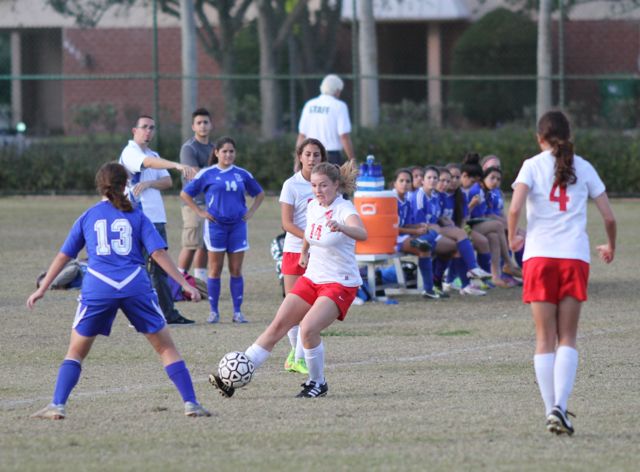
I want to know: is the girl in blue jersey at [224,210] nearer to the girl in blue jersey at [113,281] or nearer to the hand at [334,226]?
the hand at [334,226]

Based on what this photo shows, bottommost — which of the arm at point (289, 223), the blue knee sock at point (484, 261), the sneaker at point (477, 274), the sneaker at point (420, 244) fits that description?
the sneaker at point (477, 274)

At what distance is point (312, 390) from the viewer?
8242 millimetres

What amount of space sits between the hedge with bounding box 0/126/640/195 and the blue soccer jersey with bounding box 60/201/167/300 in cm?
1714

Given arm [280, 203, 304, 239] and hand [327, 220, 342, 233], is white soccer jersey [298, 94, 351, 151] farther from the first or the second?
hand [327, 220, 342, 233]

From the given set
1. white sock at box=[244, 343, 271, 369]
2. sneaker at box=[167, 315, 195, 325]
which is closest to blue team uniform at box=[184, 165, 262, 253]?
sneaker at box=[167, 315, 195, 325]

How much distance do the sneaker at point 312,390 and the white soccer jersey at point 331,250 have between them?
0.65 metres

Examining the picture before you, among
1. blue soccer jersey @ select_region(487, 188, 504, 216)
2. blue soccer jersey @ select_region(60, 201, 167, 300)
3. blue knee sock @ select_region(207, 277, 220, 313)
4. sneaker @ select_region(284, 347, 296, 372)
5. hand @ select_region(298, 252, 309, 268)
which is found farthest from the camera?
blue soccer jersey @ select_region(487, 188, 504, 216)

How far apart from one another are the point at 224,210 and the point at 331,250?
3632mm

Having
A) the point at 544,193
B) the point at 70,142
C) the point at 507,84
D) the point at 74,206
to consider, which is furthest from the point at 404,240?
the point at 507,84

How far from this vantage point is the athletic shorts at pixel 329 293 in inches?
324

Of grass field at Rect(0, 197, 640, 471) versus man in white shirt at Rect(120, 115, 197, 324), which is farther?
man in white shirt at Rect(120, 115, 197, 324)

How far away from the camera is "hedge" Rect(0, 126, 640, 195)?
24.0 metres

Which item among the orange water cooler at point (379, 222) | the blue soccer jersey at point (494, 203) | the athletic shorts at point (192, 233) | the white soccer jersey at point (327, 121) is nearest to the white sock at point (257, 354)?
the orange water cooler at point (379, 222)

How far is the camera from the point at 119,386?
8680mm
